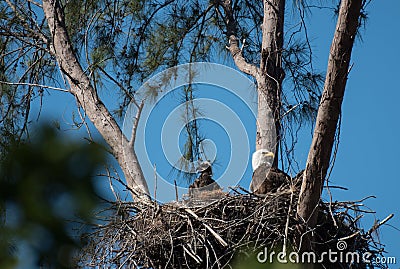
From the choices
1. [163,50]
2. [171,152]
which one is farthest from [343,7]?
[163,50]

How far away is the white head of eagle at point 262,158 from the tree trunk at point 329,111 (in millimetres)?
747

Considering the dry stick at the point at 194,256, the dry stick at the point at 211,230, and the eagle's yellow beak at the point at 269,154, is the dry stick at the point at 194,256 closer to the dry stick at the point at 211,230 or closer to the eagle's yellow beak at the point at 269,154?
the dry stick at the point at 211,230

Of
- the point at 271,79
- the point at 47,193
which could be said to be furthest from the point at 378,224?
the point at 47,193

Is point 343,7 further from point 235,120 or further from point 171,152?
point 171,152

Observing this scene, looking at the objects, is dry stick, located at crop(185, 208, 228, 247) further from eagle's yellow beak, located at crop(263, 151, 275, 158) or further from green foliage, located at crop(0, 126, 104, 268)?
green foliage, located at crop(0, 126, 104, 268)

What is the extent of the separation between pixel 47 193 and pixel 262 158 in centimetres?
361

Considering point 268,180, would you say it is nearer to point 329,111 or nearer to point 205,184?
point 205,184

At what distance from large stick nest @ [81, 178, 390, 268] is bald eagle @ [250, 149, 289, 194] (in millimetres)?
168

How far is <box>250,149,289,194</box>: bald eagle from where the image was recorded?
3773mm

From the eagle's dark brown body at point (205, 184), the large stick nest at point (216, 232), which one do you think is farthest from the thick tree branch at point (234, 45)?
the large stick nest at point (216, 232)

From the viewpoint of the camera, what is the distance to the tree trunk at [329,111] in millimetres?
2898

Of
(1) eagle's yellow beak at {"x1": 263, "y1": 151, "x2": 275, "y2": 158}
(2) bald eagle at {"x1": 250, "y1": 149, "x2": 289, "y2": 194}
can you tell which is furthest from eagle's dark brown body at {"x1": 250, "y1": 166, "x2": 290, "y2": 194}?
(1) eagle's yellow beak at {"x1": 263, "y1": 151, "x2": 275, "y2": 158}

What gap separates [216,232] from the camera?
339 centimetres

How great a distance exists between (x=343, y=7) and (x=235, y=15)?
9.46 ft
